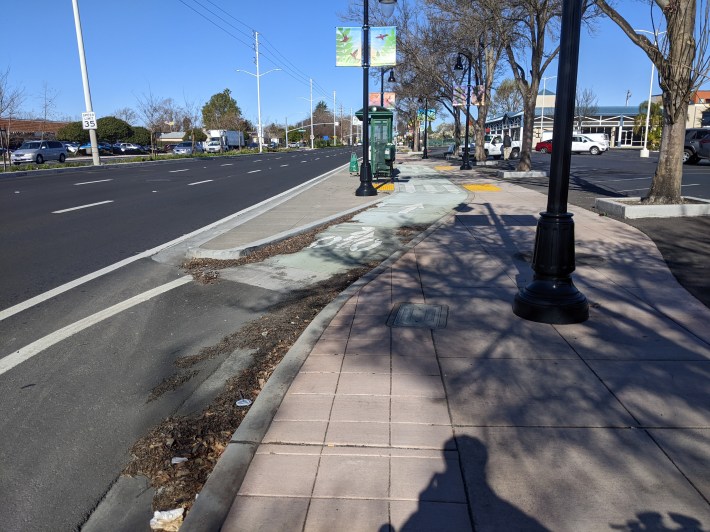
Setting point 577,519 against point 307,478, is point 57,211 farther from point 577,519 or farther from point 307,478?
point 577,519

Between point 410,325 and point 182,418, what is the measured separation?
2.21m

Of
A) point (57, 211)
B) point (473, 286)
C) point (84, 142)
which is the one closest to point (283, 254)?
point (473, 286)

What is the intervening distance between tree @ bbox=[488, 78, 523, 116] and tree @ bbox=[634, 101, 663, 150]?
1849cm

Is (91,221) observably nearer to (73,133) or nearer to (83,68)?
(83,68)

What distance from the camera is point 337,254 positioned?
8.35 m

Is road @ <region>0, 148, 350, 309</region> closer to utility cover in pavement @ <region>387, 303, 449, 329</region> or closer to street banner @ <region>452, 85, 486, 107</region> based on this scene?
utility cover in pavement @ <region>387, 303, 449, 329</region>

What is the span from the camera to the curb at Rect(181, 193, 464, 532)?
8.67 feet

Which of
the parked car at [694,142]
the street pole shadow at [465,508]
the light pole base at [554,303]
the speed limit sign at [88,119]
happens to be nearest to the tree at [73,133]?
the speed limit sign at [88,119]

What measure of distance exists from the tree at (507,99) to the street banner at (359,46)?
73817 millimetres

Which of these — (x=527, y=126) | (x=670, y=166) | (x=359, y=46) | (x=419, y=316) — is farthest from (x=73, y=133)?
(x=419, y=316)

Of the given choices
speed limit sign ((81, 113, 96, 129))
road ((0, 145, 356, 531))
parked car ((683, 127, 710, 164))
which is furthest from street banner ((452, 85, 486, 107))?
road ((0, 145, 356, 531))

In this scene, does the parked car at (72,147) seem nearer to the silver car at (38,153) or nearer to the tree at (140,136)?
the tree at (140,136)

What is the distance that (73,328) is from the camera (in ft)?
17.5

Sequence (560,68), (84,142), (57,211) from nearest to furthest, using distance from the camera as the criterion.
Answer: (560,68) < (57,211) < (84,142)
